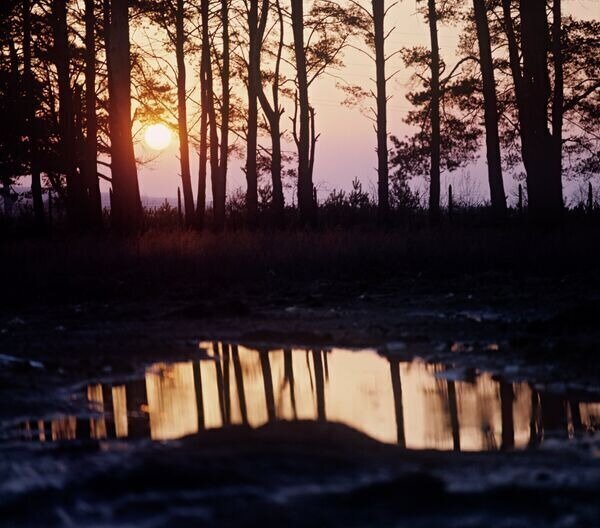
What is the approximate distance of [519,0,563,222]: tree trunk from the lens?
2371 cm

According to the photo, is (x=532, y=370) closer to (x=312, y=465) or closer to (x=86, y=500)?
(x=312, y=465)

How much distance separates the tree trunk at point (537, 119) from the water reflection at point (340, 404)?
17.0m

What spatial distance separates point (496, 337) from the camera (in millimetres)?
9070

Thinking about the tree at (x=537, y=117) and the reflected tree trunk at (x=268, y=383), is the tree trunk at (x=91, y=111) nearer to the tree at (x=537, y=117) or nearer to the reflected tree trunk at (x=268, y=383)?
the tree at (x=537, y=117)

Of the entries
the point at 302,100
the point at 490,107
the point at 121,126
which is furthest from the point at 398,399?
the point at 302,100

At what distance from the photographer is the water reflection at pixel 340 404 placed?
17.5 feet

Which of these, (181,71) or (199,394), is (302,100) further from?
(199,394)

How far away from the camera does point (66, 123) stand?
108ft

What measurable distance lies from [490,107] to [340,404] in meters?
27.2

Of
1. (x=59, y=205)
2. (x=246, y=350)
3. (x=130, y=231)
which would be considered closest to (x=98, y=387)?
(x=246, y=350)

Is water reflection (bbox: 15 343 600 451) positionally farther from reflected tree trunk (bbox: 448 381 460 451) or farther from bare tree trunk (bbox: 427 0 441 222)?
bare tree trunk (bbox: 427 0 441 222)

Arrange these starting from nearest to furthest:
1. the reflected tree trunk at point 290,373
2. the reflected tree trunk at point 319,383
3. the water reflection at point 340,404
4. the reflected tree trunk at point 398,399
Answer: the reflected tree trunk at point 398,399 < the water reflection at point 340,404 < the reflected tree trunk at point 319,383 < the reflected tree trunk at point 290,373

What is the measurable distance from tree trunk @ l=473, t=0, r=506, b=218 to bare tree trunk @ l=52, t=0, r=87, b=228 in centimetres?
1210

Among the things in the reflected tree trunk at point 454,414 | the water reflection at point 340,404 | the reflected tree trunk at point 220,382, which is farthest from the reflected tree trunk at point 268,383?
the reflected tree trunk at point 454,414
